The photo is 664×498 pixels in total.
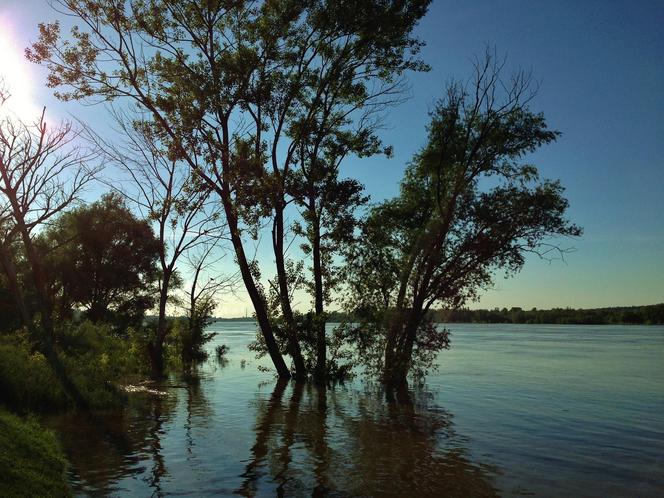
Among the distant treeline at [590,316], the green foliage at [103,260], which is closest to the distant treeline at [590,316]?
the distant treeline at [590,316]

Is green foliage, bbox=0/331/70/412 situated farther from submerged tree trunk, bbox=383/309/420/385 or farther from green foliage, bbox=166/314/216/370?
green foliage, bbox=166/314/216/370

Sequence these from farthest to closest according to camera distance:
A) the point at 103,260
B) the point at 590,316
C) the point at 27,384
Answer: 1. the point at 590,316
2. the point at 103,260
3. the point at 27,384

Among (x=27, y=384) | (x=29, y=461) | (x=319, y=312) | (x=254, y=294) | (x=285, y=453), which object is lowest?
(x=285, y=453)

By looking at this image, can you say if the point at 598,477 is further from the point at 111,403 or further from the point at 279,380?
the point at 279,380

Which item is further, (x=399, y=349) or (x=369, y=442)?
(x=399, y=349)

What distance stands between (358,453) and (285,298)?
48.4 ft

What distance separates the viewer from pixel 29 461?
927 cm

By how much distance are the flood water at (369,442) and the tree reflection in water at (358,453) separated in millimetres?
41

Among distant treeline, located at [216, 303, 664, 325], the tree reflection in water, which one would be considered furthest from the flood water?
distant treeline, located at [216, 303, 664, 325]

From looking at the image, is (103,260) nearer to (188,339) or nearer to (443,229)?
(188,339)

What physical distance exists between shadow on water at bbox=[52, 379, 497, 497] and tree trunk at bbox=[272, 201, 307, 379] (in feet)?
21.5

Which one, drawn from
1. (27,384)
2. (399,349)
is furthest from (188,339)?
(27,384)

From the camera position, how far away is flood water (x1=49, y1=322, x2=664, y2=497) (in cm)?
1088

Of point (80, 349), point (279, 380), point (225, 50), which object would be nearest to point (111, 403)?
point (80, 349)
